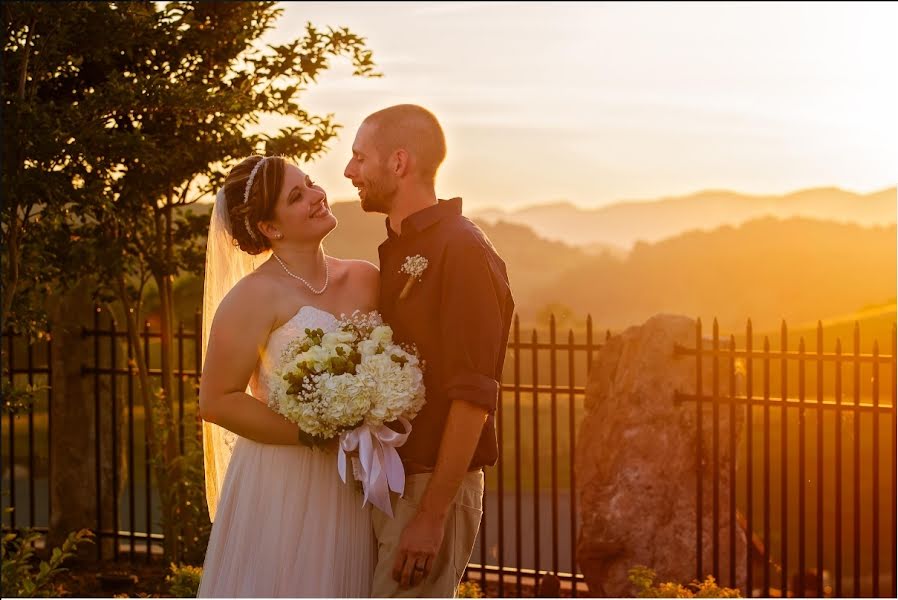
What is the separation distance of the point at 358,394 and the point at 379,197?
0.68 m

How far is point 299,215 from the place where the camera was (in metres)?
3.77

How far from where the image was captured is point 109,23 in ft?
23.2

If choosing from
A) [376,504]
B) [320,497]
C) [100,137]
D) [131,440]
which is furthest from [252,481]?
[131,440]

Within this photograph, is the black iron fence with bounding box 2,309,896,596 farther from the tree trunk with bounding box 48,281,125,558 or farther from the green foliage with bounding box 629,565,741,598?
the green foliage with bounding box 629,565,741,598

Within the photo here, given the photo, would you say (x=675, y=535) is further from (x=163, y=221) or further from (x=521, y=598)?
(x=163, y=221)

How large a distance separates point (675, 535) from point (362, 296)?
4598 millimetres

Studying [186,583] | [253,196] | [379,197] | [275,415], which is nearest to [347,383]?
[275,415]

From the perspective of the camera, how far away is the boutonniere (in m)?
3.47

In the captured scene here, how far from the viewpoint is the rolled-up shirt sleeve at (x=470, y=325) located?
3.32 meters

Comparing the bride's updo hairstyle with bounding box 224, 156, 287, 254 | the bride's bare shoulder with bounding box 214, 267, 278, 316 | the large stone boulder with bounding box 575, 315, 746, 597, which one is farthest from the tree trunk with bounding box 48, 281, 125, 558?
the bride's bare shoulder with bounding box 214, 267, 278, 316

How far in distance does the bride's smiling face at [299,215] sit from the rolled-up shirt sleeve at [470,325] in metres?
0.59

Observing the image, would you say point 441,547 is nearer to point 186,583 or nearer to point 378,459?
point 378,459

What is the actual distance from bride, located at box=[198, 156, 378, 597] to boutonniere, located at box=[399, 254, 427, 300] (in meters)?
0.31

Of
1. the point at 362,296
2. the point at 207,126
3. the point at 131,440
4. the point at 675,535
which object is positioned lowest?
the point at 675,535
